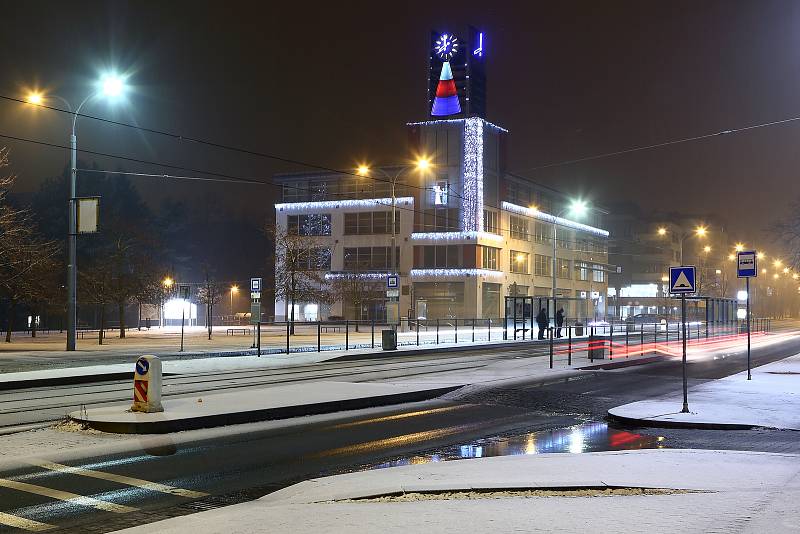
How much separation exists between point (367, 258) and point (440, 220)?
883 cm

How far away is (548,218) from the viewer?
96.5m

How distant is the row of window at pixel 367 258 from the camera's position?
8506 cm

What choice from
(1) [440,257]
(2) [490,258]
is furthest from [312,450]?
(2) [490,258]

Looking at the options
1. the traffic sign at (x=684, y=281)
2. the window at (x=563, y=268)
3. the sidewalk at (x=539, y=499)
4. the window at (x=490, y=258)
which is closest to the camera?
the sidewalk at (x=539, y=499)

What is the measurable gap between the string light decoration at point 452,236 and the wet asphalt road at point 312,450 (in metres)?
62.8

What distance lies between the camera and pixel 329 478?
902cm

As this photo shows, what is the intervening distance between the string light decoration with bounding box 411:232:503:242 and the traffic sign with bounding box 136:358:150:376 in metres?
68.0

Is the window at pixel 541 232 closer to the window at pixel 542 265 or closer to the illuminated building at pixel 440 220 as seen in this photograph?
the illuminated building at pixel 440 220

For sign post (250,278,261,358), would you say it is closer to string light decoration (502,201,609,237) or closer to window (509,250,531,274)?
string light decoration (502,201,609,237)

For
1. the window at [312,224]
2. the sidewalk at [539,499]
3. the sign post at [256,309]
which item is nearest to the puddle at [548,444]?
the sidewalk at [539,499]

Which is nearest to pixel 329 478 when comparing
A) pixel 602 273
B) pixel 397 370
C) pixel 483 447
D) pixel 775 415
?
pixel 483 447

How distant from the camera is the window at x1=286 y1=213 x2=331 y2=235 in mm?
88375

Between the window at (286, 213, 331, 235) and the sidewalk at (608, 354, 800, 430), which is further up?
the window at (286, 213, 331, 235)

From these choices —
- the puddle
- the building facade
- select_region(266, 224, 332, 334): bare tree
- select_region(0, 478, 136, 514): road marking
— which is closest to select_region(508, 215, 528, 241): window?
the building facade
